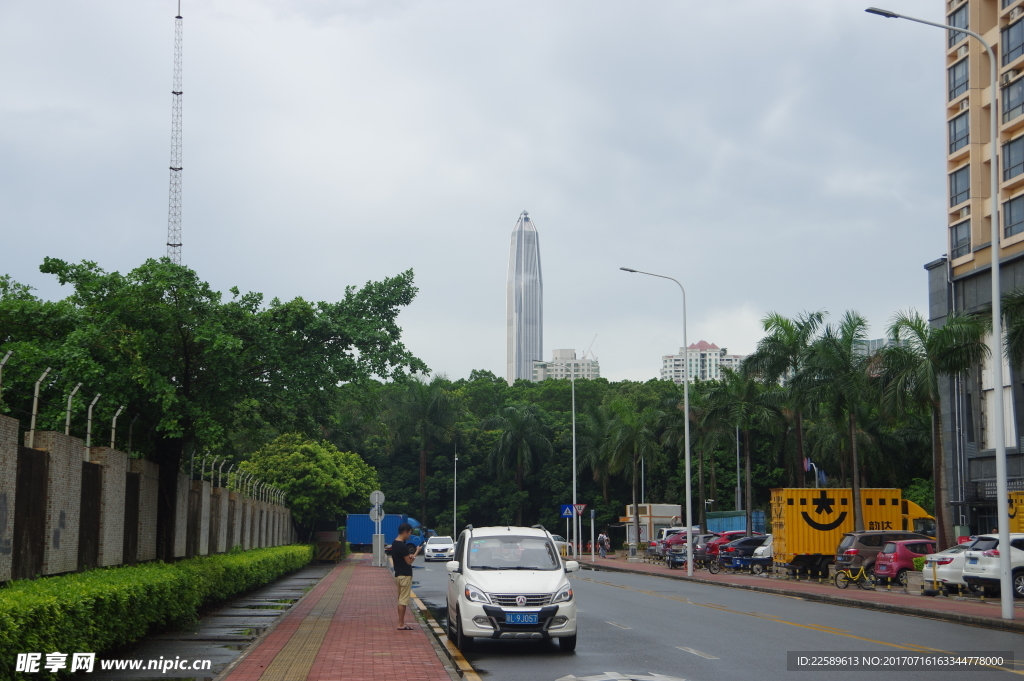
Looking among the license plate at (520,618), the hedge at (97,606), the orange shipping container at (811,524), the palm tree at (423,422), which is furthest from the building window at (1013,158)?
the palm tree at (423,422)

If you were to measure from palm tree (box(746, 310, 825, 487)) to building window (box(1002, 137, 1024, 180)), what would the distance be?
356 inches

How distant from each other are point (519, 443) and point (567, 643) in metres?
67.3

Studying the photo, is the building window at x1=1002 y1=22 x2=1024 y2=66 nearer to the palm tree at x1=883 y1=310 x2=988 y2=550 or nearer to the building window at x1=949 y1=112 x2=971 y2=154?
the building window at x1=949 y1=112 x2=971 y2=154

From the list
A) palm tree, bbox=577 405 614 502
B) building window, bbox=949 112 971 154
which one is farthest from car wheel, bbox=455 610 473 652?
palm tree, bbox=577 405 614 502

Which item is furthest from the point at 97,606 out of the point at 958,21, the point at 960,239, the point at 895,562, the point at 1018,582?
the point at 958,21

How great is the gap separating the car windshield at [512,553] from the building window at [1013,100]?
108 feet

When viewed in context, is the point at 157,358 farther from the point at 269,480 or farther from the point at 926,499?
the point at 926,499

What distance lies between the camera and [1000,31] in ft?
135

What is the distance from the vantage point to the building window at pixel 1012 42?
39750 mm

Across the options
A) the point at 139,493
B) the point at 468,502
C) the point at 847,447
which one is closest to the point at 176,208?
the point at 468,502

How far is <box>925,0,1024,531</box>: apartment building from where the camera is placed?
39344 mm

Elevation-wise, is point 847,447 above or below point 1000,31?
below

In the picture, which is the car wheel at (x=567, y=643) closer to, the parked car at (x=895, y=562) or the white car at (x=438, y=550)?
the parked car at (x=895, y=562)

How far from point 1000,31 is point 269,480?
38.7 metres
